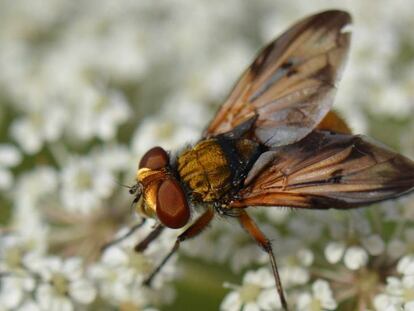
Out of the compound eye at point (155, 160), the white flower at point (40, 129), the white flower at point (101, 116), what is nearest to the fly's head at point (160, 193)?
the compound eye at point (155, 160)

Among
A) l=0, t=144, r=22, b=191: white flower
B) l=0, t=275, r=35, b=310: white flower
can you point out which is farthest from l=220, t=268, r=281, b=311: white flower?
l=0, t=144, r=22, b=191: white flower

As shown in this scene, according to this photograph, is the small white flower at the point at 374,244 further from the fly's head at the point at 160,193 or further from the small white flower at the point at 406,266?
the fly's head at the point at 160,193

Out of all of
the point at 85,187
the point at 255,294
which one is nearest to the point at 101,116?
the point at 85,187

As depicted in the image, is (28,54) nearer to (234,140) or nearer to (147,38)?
(147,38)

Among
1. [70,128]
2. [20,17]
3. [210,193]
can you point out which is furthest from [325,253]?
[20,17]

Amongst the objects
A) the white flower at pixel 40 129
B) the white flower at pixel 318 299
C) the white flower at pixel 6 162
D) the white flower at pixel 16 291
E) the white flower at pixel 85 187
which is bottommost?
the white flower at pixel 318 299

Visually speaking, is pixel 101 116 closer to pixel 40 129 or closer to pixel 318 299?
pixel 40 129

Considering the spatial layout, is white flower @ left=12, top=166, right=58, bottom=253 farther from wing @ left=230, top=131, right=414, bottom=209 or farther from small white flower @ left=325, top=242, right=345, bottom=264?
small white flower @ left=325, top=242, right=345, bottom=264

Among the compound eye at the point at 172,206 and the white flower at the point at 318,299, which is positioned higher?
the compound eye at the point at 172,206
